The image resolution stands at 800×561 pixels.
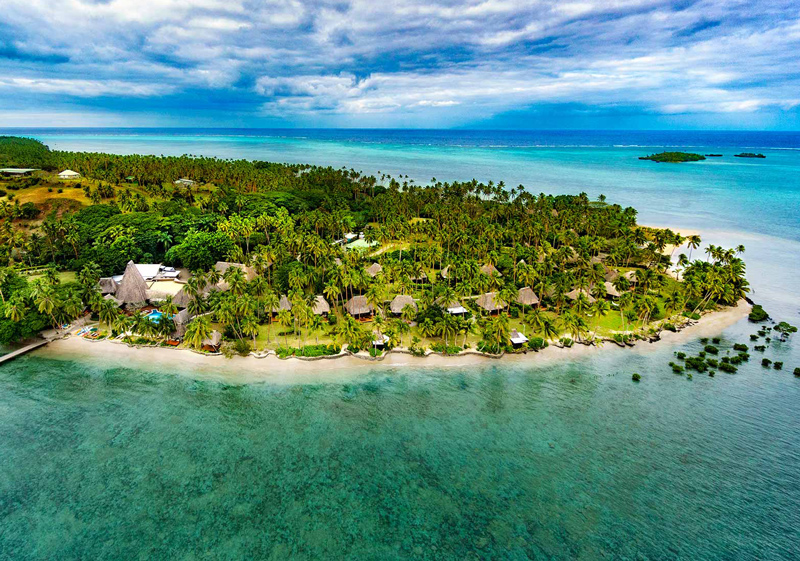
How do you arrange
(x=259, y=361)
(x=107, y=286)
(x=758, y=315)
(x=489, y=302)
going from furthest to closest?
(x=107, y=286) < (x=489, y=302) < (x=758, y=315) < (x=259, y=361)

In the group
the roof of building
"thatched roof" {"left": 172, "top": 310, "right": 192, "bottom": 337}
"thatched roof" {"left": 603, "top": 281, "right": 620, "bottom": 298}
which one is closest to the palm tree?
"thatched roof" {"left": 172, "top": 310, "right": 192, "bottom": 337}

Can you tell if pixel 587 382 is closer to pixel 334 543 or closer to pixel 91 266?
pixel 334 543

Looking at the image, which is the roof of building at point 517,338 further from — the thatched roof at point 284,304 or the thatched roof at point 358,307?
the thatched roof at point 284,304

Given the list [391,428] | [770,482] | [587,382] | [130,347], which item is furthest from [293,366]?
[770,482]

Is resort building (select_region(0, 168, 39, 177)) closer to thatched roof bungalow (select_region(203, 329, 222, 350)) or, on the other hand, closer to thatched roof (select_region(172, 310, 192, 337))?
thatched roof (select_region(172, 310, 192, 337))

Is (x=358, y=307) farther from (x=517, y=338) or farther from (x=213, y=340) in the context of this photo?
(x=517, y=338)

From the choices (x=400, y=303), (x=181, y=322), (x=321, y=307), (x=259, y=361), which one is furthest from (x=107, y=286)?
(x=400, y=303)

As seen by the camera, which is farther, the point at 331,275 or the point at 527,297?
the point at 527,297
